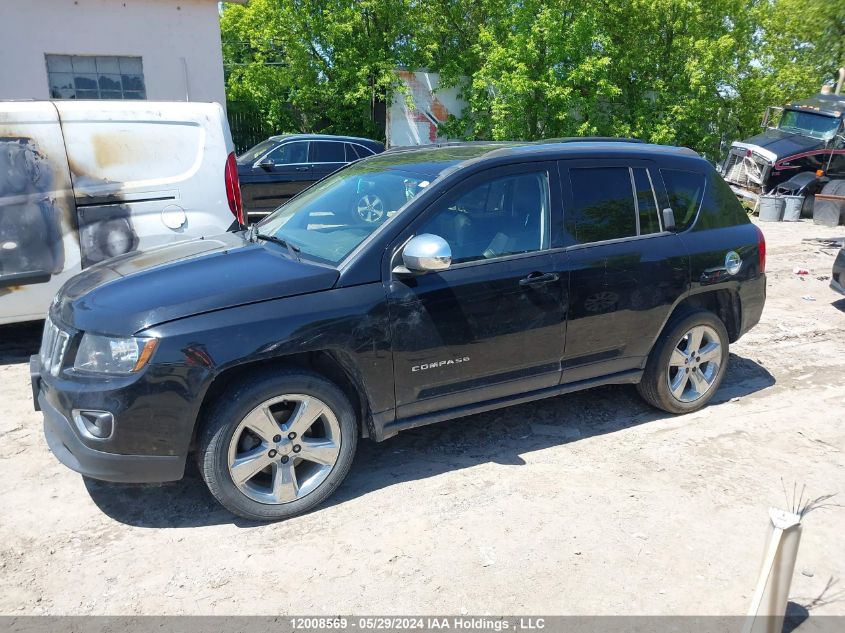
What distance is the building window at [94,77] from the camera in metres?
12.0

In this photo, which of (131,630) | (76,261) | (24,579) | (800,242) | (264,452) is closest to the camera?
(131,630)

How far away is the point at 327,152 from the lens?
1243cm

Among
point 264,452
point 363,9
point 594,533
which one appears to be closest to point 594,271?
point 594,533

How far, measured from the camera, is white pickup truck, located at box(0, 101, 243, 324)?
538 cm

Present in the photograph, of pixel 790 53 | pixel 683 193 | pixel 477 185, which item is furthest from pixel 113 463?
pixel 790 53

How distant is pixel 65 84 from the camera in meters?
12.1

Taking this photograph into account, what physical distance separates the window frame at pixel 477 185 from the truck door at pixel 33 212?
324 cm

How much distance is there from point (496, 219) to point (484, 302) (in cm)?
54

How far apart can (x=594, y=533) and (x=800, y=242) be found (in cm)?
1039

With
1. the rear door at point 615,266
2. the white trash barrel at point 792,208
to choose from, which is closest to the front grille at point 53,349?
the rear door at point 615,266

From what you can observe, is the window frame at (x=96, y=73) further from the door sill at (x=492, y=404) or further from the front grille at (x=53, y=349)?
the door sill at (x=492, y=404)

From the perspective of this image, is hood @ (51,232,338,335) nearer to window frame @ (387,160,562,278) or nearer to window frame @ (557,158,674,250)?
window frame @ (387,160,562,278)

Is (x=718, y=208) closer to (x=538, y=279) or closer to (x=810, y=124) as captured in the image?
(x=538, y=279)

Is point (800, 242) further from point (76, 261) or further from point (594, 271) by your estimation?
point (76, 261)
